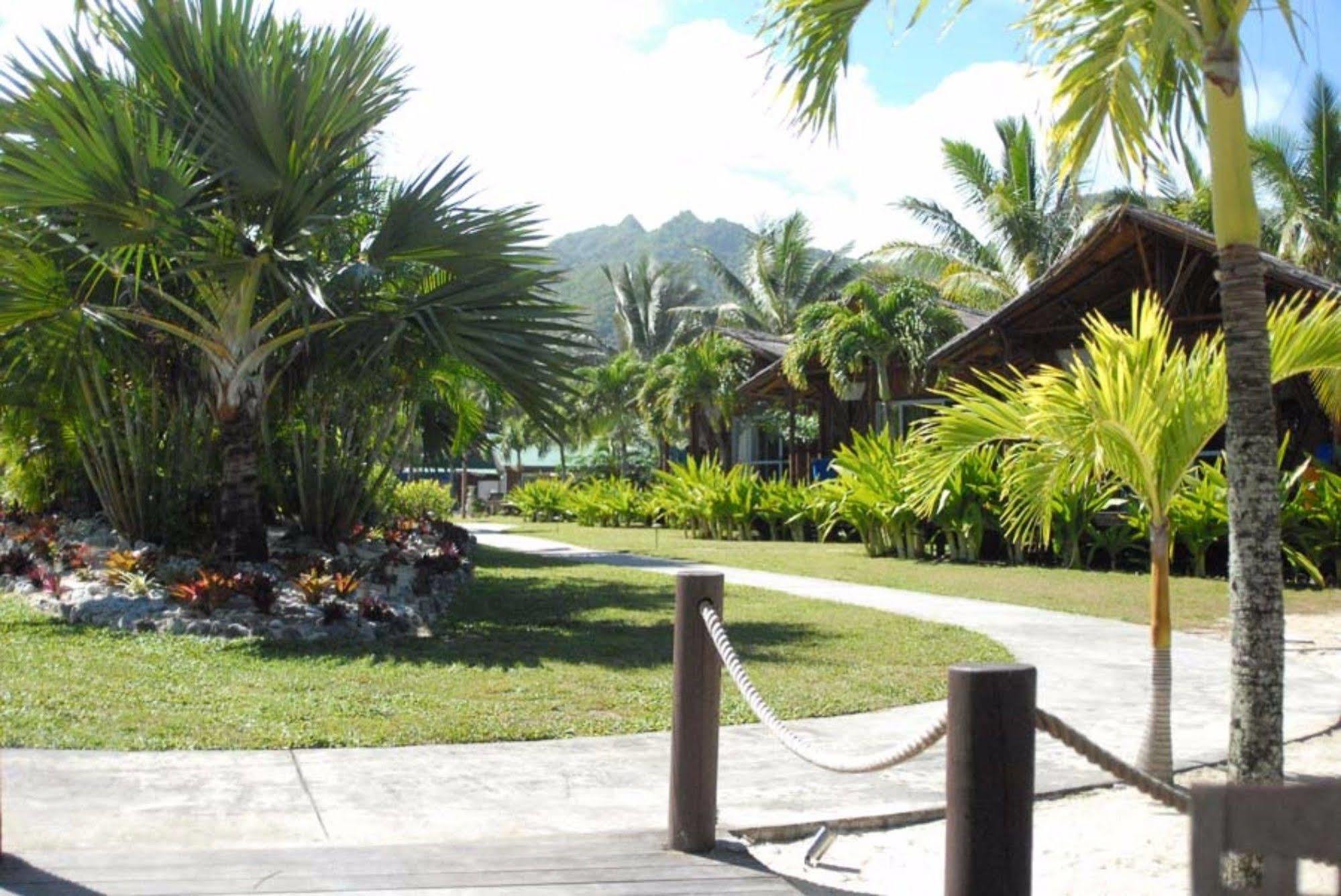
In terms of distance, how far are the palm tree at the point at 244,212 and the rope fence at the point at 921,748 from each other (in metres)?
6.59

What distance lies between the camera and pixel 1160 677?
6.12m

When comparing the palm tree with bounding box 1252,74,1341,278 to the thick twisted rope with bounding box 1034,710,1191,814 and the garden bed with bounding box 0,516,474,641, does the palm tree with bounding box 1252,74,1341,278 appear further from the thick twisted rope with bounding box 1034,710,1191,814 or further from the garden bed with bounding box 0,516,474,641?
the thick twisted rope with bounding box 1034,710,1191,814

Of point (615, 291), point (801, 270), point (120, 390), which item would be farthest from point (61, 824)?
point (615, 291)

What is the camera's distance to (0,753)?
629 centimetres

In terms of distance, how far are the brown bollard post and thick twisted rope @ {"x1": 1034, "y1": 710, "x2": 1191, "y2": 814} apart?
13cm

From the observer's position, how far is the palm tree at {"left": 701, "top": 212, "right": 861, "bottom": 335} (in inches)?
2148

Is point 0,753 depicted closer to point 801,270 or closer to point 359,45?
point 359,45

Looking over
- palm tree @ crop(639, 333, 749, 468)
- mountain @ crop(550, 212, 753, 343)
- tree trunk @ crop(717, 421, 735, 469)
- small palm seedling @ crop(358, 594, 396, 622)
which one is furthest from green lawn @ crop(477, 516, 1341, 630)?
mountain @ crop(550, 212, 753, 343)

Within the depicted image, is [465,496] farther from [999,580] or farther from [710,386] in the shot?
[999,580]

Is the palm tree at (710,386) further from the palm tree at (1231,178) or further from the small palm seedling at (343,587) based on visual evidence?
the palm tree at (1231,178)

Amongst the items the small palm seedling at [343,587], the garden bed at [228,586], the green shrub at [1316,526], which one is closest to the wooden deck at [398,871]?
the garden bed at [228,586]

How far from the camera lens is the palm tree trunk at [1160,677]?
606cm

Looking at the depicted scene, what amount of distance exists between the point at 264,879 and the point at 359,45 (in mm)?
8508

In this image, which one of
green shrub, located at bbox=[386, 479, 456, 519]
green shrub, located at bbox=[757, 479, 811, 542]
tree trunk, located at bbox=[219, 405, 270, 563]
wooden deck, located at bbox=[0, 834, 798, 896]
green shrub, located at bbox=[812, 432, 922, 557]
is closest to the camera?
wooden deck, located at bbox=[0, 834, 798, 896]
